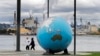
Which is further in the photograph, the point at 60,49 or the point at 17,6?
the point at 17,6

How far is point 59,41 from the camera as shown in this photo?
26141 millimetres

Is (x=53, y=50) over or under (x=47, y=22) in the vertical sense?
under

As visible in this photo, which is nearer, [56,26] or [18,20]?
[56,26]

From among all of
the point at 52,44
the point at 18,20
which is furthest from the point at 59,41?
the point at 18,20

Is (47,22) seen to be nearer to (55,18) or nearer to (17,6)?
(55,18)

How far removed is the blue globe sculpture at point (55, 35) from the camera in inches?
1028

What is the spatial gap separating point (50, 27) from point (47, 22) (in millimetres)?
554

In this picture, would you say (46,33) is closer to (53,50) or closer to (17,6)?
→ (53,50)

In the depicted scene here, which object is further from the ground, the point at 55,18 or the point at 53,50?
the point at 55,18

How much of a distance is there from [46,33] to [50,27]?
44 cm

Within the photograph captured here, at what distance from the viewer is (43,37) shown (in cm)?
2639

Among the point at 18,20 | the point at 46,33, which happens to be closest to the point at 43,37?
the point at 46,33

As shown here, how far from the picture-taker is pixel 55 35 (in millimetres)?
26062

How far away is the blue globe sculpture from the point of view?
2611 centimetres
